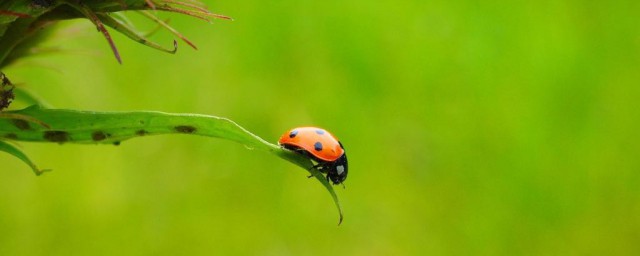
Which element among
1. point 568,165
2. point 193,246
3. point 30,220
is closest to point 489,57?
point 568,165

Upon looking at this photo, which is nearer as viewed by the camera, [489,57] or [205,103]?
[205,103]

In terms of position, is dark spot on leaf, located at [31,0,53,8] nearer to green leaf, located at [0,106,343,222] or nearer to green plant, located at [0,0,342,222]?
green plant, located at [0,0,342,222]

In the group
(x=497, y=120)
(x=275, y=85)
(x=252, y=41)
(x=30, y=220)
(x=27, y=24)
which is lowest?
(x=27, y=24)

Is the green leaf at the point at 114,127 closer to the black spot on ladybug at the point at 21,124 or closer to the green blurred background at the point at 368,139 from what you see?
the black spot on ladybug at the point at 21,124

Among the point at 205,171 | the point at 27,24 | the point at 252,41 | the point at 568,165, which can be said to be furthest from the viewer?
the point at 252,41

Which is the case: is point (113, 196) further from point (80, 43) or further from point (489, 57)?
point (489, 57)

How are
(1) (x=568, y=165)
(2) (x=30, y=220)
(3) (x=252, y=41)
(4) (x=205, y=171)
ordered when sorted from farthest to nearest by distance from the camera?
(3) (x=252, y=41) → (1) (x=568, y=165) → (4) (x=205, y=171) → (2) (x=30, y=220)

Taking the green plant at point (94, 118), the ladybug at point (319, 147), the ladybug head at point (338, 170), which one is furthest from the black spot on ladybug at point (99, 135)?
the ladybug head at point (338, 170)
